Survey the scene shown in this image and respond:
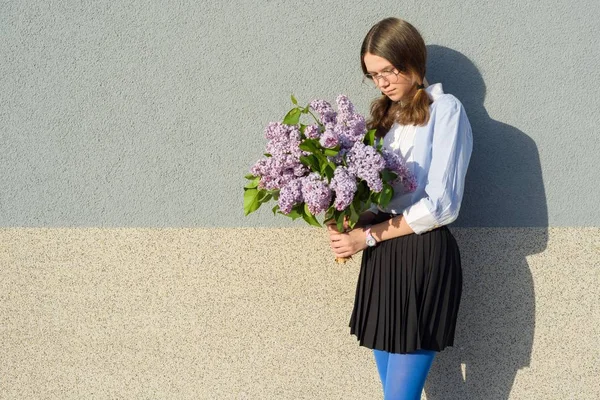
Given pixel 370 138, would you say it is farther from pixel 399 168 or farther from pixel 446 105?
pixel 446 105

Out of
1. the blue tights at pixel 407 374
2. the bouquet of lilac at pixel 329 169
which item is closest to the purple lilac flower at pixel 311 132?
the bouquet of lilac at pixel 329 169

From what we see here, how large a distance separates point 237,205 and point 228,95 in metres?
0.49

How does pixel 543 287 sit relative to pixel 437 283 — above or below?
below

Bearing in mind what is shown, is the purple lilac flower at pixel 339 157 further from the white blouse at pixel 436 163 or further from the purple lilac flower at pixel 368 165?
the white blouse at pixel 436 163

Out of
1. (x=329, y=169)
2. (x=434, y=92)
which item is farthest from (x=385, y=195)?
(x=434, y=92)

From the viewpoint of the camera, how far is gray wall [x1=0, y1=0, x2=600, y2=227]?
2521 mm

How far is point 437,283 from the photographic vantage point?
2117mm

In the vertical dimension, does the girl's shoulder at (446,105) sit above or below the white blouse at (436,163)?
above

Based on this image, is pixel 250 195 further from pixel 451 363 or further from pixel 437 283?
pixel 451 363

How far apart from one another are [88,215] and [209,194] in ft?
1.85

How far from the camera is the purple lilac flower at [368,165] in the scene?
70.6 inches

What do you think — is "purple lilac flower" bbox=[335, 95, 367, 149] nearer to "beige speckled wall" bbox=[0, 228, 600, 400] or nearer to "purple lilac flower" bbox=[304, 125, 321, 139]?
"purple lilac flower" bbox=[304, 125, 321, 139]

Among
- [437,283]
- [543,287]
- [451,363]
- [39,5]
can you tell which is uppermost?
[39,5]

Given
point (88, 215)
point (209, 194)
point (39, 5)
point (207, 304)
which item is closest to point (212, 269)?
point (207, 304)
